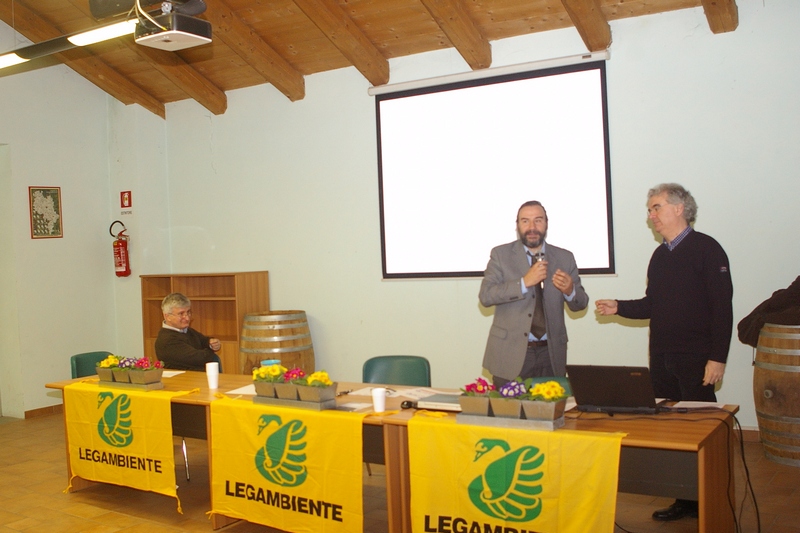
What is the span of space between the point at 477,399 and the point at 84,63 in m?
6.11

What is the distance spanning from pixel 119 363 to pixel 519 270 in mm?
2361

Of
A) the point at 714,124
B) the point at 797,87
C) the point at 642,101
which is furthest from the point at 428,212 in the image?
the point at 797,87

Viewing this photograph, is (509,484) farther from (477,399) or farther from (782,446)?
(782,446)

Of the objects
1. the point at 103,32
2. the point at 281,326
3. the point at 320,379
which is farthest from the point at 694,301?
the point at 103,32

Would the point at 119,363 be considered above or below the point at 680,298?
below

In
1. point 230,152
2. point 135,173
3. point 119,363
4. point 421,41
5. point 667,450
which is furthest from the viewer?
point 135,173

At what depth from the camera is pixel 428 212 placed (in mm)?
6172

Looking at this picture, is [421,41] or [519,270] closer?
[519,270]

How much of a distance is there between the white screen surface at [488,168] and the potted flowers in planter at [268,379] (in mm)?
2779

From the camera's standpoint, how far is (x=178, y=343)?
4.88 metres

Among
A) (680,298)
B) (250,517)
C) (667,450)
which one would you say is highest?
(680,298)

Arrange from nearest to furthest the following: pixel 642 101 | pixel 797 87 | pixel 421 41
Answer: pixel 797 87, pixel 642 101, pixel 421 41

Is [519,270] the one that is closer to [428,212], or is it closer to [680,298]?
[680,298]

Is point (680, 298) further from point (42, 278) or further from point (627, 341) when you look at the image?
point (42, 278)
